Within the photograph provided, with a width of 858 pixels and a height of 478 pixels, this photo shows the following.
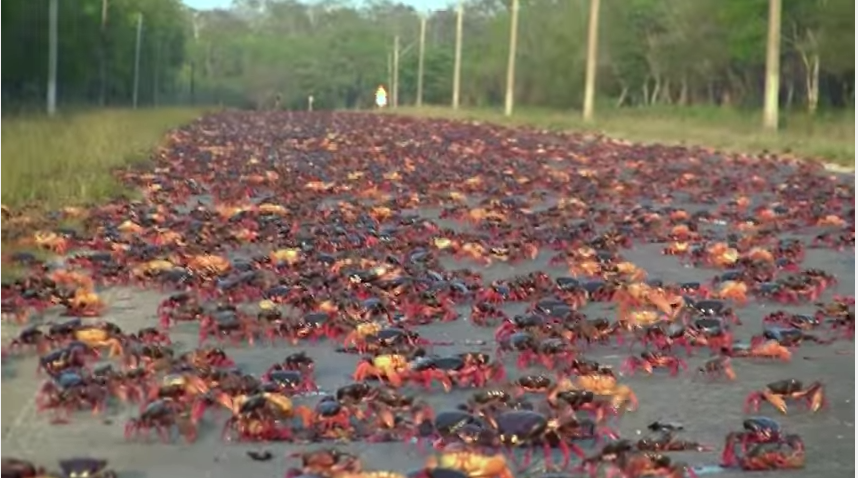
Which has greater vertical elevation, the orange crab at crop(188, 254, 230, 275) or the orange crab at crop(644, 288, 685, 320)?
the orange crab at crop(644, 288, 685, 320)

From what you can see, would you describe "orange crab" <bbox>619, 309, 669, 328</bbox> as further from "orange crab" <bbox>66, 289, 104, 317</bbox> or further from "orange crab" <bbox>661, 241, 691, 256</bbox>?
"orange crab" <bbox>661, 241, 691, 256</bbox>

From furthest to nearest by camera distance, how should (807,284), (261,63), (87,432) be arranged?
1. (261,63)
2. (807,284)
3. (87,432)

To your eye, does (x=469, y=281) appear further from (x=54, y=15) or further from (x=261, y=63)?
(x=261, y=63)

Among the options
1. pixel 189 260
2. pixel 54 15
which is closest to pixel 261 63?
pixel 54 15

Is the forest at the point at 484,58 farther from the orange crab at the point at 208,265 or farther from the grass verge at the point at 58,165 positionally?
the orange crab at the point at 208,265

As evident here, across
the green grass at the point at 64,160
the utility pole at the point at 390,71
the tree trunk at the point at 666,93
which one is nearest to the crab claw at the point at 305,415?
the green grass at the point at 64,160

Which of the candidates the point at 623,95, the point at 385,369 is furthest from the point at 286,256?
the point at 623,95

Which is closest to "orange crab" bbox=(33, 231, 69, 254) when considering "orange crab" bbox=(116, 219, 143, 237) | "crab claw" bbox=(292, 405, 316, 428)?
"orange crab" bbox=(116, 219, 143, 237)
